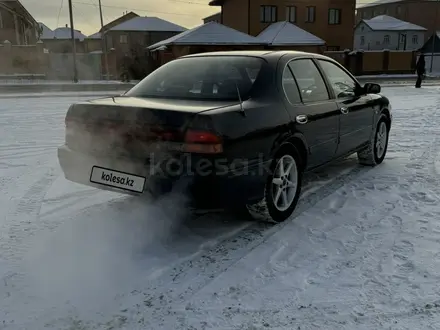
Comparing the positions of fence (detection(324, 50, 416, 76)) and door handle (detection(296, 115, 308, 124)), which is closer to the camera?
door handle (detection(296, 115, 308, 124))

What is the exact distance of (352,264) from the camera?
3238mm

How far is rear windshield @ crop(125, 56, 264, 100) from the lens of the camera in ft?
12.5

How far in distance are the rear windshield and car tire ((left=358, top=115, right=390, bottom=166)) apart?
101 inches

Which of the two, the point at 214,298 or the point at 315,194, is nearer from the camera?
the point at 214,298

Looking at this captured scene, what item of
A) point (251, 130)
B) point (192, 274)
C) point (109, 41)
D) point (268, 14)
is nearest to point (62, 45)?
point (109, 41)

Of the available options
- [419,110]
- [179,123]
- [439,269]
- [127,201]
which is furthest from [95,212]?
[419,110]

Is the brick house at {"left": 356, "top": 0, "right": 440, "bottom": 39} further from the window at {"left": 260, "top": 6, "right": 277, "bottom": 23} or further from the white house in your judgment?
the window at {"left": 260, "top": 6, "right": 277, "bottom": 23}

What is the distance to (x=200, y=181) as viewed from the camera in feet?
10.5

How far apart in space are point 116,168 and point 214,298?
1365 millimetres

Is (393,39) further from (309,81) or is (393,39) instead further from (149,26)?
(309,81)

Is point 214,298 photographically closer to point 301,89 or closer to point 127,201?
point 127,201

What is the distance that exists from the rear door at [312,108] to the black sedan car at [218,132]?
0.01m

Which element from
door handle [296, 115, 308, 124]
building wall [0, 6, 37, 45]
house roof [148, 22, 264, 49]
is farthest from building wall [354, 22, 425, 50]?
door handle [296, 115, 308, 124]

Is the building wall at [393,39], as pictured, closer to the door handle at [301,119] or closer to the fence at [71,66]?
the fence at [71,66]
